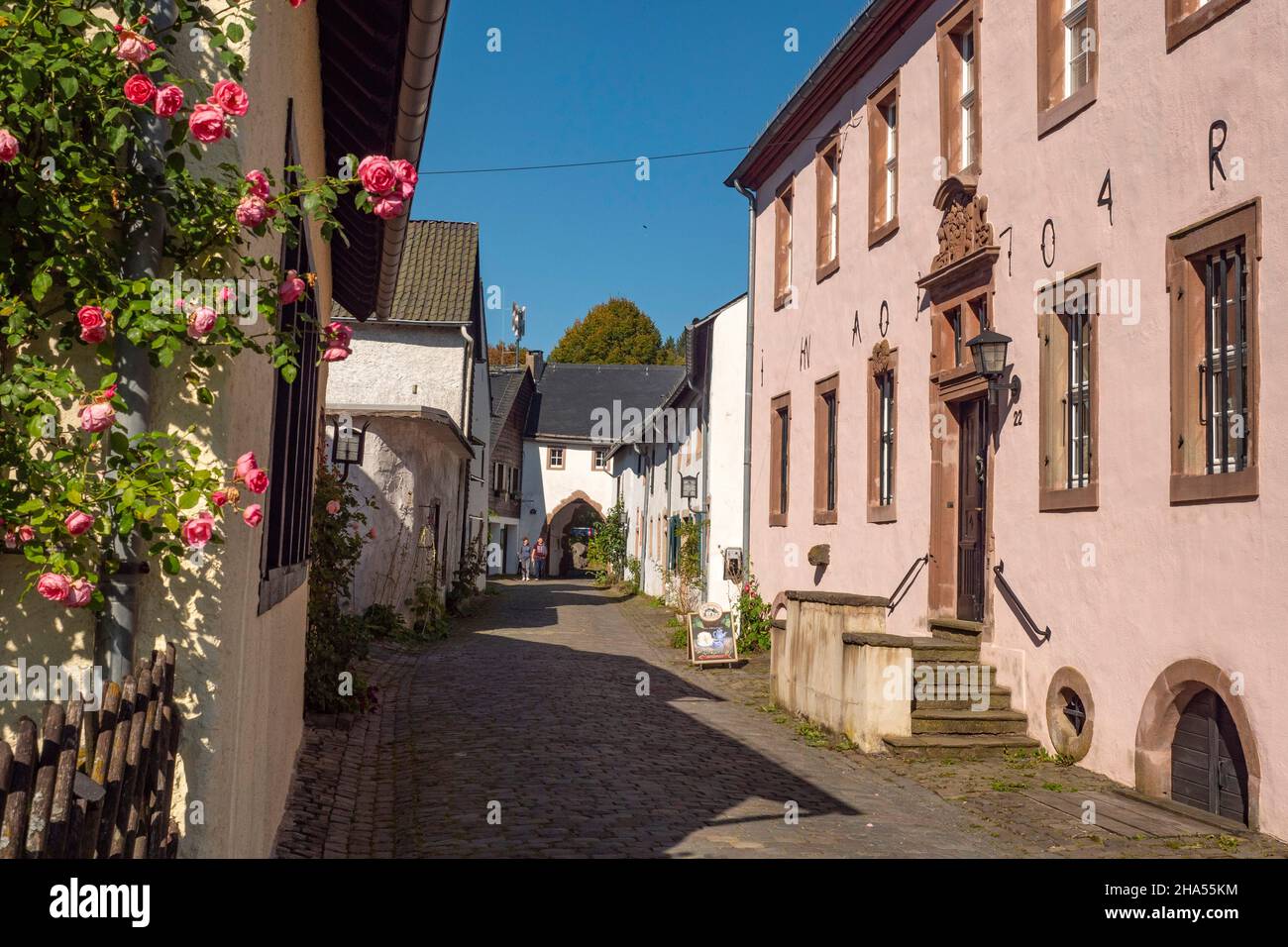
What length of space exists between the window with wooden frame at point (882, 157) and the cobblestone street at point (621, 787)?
5.79 metres

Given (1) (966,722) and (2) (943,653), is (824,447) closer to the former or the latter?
(2) (943,653)

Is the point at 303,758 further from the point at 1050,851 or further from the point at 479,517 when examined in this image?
the point at 479,517

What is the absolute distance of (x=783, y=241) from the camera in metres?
18.8

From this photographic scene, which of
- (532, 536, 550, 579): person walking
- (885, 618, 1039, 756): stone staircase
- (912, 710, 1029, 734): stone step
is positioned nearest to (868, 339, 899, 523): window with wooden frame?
(885, 618, 1039, 756): stone staircase

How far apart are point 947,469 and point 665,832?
6344 mm

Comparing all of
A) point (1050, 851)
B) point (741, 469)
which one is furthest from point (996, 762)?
point (741, 469)

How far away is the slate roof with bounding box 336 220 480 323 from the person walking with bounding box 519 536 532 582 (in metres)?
18.5

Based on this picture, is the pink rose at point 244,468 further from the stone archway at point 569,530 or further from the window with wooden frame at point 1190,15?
the stone archway at point 569,530

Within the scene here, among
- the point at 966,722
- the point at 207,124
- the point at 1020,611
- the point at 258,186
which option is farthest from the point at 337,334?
the point at 1020,611

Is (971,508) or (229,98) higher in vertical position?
(229,98)

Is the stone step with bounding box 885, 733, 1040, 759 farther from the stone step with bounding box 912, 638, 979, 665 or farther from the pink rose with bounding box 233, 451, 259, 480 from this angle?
the pink rose with bounding box 233, 451, 259, 480

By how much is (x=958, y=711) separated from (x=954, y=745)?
41 cm

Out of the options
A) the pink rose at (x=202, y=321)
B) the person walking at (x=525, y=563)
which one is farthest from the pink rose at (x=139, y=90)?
the person walking at (x=525, y=563)
